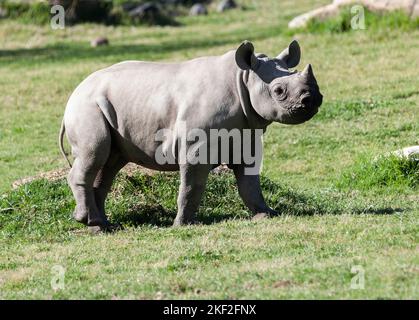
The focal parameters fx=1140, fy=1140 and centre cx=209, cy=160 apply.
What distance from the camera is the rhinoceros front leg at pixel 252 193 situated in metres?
11.3

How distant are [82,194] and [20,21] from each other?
17180 mm

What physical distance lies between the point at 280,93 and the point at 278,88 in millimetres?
53

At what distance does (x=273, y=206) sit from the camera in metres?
12.3

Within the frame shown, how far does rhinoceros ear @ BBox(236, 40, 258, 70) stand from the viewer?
424 inches

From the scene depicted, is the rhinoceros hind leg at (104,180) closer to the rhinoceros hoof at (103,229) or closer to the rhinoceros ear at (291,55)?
the rhinoceros hoof at (103,229)

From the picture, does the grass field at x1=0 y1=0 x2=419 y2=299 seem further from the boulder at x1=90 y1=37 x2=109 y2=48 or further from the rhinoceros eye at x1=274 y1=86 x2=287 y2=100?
the boulder at x1=90 y1=37 x2=109 y2=48

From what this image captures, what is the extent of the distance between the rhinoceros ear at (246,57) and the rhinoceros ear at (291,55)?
438mm

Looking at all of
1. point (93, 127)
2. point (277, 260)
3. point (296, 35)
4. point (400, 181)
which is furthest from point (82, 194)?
point (296, 35)

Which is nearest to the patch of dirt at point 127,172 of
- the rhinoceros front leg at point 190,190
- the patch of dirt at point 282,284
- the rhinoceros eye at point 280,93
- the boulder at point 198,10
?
the rhinoceros front leg at point 190,190

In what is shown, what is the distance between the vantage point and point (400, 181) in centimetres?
1307

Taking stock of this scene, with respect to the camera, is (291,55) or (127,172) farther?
(127,172)

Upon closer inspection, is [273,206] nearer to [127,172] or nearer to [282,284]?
[127,172]

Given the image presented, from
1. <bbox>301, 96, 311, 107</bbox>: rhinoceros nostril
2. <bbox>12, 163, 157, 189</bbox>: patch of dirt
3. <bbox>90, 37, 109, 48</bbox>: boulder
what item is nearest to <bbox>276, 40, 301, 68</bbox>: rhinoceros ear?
<bbox>301, 96, 311, 107</bbox>: rhinoceros nostril

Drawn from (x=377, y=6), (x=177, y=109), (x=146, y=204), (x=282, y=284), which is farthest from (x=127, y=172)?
(x=377, y=6)
